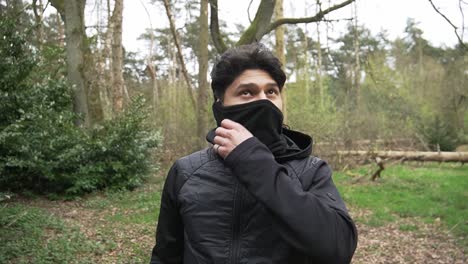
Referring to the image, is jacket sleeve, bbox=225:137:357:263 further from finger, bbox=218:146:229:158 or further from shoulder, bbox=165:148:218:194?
shoulder, bbox=165:148:218:194

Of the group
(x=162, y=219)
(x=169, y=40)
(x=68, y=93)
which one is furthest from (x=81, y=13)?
(x=169, y=40)

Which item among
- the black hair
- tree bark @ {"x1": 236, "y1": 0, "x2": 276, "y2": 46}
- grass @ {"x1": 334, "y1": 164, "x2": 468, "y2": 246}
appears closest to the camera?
the black hair

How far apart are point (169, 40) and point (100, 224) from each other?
29704 mm

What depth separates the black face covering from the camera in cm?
160

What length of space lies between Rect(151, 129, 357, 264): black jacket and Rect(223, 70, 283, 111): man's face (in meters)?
0.19

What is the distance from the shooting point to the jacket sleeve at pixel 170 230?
1.83m

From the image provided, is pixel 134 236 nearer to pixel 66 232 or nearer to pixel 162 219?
pixel 66 232

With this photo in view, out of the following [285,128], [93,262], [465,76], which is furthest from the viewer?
[465,76]

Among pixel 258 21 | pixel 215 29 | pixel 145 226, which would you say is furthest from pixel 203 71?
pixel 145 226

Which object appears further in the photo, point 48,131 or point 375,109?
point 375,109

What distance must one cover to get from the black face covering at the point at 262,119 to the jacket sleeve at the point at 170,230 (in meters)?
0.41

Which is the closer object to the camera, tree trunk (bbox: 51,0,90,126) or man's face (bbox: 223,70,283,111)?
man's face (bbox: 223,70,283,111)

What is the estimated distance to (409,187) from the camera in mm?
12219

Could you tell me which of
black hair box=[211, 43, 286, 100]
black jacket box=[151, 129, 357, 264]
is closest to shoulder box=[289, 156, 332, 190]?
black jacket box=[151, 129, 357, 264]
